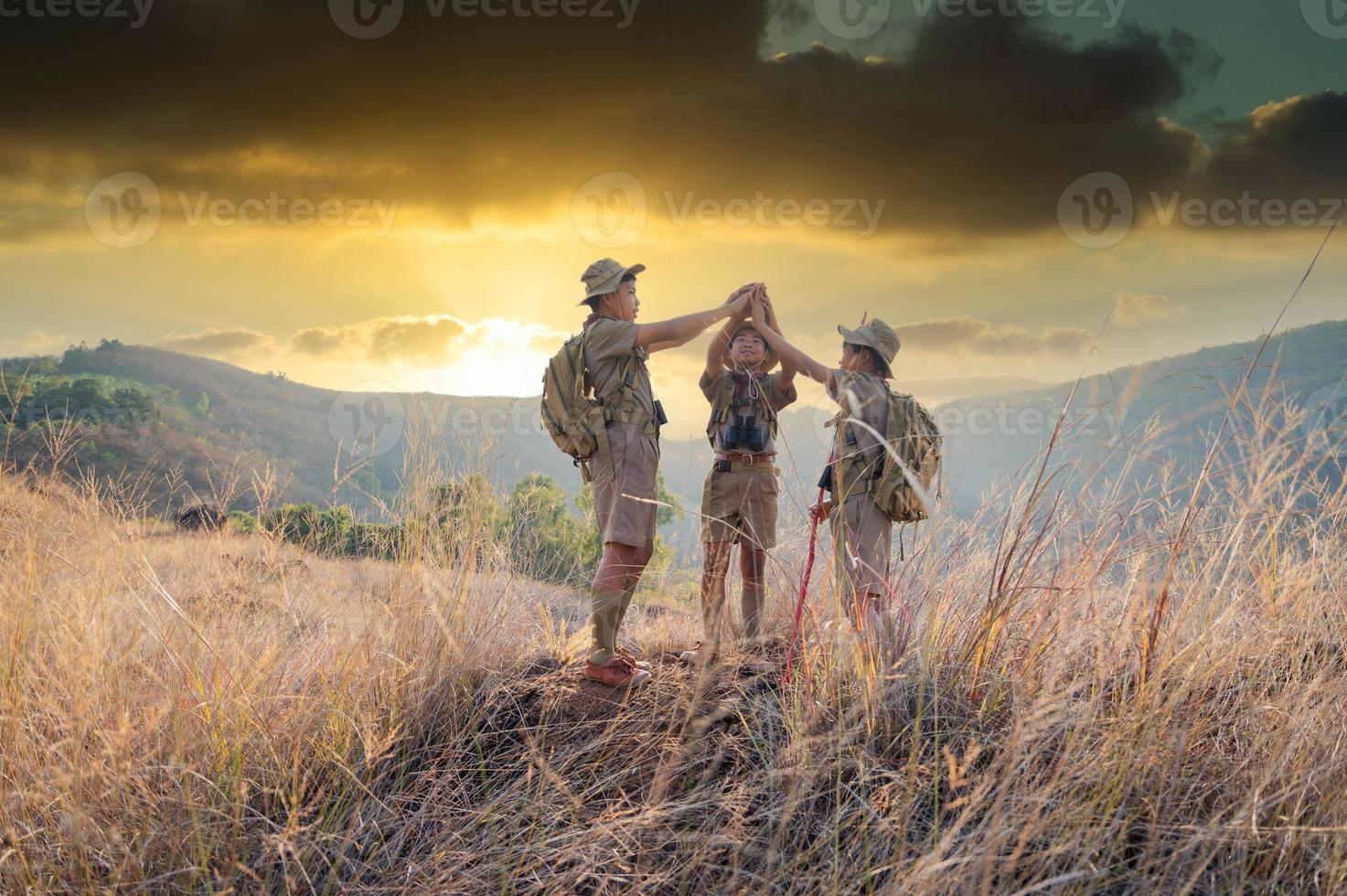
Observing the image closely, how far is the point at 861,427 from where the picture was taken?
12.6ft

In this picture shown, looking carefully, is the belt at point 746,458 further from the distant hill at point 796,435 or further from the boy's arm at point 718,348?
the boy's arm at point 718,348

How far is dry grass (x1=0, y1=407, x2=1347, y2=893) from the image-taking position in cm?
232

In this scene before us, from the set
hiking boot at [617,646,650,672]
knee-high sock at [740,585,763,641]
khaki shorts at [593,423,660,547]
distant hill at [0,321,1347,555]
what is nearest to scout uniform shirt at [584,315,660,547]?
khaki shorts at [593,423,660,547]

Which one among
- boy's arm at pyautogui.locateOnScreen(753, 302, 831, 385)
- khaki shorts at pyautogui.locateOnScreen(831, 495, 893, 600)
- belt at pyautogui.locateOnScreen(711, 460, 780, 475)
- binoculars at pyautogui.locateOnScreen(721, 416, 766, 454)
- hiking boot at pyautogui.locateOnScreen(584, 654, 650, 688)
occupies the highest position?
boy's arm at pyautogui.locateOnScreen(753, 302, 831, 385)

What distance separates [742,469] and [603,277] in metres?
1.31

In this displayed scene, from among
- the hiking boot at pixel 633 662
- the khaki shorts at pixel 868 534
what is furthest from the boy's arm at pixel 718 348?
the hiking boot at pixel 633 662

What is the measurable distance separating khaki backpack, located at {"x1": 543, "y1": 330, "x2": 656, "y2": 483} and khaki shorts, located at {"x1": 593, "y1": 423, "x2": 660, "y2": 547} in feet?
0.18

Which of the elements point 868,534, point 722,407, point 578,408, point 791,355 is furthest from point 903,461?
point 578,408

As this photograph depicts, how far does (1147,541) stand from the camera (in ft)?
11.3

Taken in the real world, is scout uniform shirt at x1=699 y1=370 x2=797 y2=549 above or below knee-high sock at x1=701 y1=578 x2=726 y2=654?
above

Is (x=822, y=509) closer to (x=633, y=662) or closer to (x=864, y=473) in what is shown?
(x=864, y=473)

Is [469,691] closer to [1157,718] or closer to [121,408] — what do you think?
[1157,718]

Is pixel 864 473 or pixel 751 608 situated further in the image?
pixel 751 608

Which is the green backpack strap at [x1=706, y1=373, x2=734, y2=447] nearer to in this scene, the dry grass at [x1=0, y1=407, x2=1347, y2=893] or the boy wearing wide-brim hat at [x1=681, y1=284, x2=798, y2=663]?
the boy wearing wide-brim hat at [x1=681, y1=284, x2=798, y2=663]
